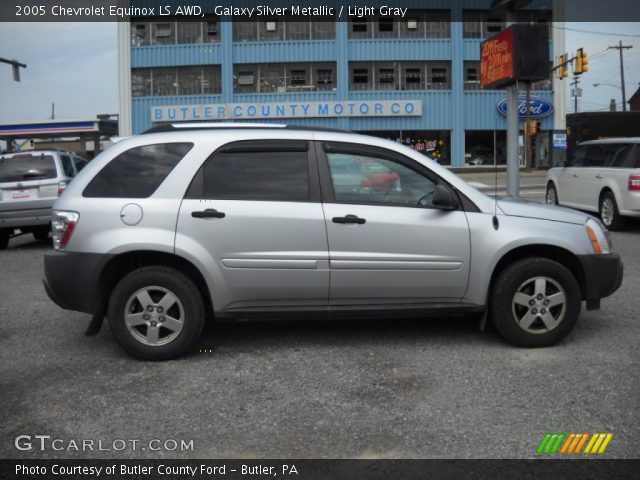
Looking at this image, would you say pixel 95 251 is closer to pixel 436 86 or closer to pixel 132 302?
pixel 132 302

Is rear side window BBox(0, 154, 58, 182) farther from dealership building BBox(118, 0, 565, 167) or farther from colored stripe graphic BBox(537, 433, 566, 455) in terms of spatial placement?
dealership building BBox(118, 0, 565, 167)

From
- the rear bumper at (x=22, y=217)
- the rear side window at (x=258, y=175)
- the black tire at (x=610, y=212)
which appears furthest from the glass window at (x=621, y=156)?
the rear bumper at (x=22, y=217)

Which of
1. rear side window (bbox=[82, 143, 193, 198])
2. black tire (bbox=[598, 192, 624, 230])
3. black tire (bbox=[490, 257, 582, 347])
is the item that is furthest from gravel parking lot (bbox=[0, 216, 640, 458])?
black tire (bbox=[598, 192, 624, 230])

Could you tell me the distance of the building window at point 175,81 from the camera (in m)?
39.5

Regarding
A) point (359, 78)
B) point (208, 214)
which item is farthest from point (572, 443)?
point (359, 78)

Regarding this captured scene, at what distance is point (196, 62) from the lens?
39250 mm

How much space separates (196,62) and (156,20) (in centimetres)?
357

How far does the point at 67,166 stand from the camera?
41.5 feet

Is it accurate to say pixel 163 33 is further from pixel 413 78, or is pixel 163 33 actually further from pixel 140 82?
pixel 413 78

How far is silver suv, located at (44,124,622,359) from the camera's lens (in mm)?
5012

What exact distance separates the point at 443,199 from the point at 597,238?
132 cm

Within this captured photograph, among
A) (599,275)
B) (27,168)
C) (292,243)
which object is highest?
(27,168)

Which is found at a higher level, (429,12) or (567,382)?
(429,12)

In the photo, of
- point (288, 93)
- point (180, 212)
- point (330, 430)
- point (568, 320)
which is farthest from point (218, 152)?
point (288, 93)
